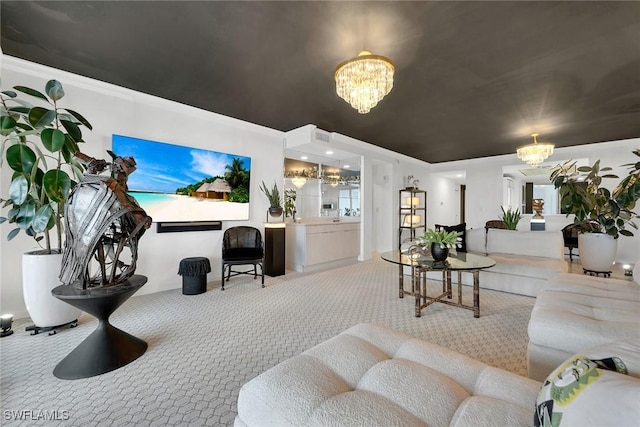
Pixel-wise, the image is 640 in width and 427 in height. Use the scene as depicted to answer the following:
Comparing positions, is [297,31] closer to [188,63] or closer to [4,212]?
[188,63]

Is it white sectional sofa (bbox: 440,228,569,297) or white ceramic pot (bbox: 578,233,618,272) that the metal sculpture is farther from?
white ceramic pot (bbox: 578,233,618,272)

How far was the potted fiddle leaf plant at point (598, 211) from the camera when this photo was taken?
389cm

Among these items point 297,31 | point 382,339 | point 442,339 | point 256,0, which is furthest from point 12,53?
point 442,339

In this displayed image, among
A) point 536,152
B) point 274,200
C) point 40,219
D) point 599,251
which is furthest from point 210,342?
point 536,152

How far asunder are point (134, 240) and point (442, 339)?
261 cm

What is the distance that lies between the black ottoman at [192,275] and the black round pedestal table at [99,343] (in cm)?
138

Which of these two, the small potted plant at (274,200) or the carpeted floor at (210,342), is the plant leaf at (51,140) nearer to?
the carpeted floor at (210,342)

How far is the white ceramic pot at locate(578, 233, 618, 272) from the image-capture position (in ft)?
13.3

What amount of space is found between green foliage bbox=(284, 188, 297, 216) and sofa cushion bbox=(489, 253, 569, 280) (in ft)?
11.3

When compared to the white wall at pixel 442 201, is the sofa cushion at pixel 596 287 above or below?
below

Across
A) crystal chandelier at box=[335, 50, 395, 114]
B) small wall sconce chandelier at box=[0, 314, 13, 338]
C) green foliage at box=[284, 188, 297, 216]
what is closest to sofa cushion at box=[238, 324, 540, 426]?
crystal chandelier at box=[335, 50, 395, 114]

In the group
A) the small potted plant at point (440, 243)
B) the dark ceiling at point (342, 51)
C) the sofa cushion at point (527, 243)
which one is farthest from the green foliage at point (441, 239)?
the sofa cushion at point (527, 243)

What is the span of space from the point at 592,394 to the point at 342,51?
105 inches

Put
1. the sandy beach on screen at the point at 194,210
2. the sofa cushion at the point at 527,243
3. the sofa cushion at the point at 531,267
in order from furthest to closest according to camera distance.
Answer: the sofa cushion at the point at 527,243
the sandy beach on screen at the point at 194,210
the sofa cushion at the point at 531,267
